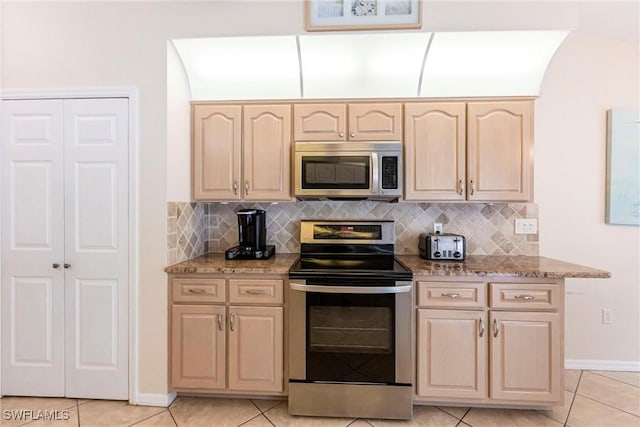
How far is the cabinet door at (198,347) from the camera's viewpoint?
206cm

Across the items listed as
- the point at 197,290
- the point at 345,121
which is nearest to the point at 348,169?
the point at 345,121

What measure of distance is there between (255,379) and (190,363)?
0.45 meters

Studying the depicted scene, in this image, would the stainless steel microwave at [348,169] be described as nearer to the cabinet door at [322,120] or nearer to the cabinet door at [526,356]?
the cabinet door at [322,120]

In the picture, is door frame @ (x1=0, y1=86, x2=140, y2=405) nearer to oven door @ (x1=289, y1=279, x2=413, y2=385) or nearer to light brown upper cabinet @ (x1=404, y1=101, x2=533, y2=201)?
oven door @ (x1=289, y1=279, x2=413, y2=385)

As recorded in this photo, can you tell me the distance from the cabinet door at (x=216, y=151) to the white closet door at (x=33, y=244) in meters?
0.88

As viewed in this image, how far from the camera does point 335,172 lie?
7.41 ft

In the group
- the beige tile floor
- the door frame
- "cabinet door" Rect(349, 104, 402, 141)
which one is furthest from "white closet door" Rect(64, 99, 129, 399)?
"cabinet door" Rect(349, 104, 402, 141)

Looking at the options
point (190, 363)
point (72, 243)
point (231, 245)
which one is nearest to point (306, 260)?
point (231, 245)

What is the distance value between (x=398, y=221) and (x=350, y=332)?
107 cm

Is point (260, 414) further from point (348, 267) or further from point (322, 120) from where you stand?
point (322, 120)

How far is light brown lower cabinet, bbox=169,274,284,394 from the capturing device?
2.04m

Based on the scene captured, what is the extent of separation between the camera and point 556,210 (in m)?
2.56

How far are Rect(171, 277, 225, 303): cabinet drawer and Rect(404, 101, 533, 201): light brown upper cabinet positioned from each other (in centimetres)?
150

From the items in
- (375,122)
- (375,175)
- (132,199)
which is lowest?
(132,199)
